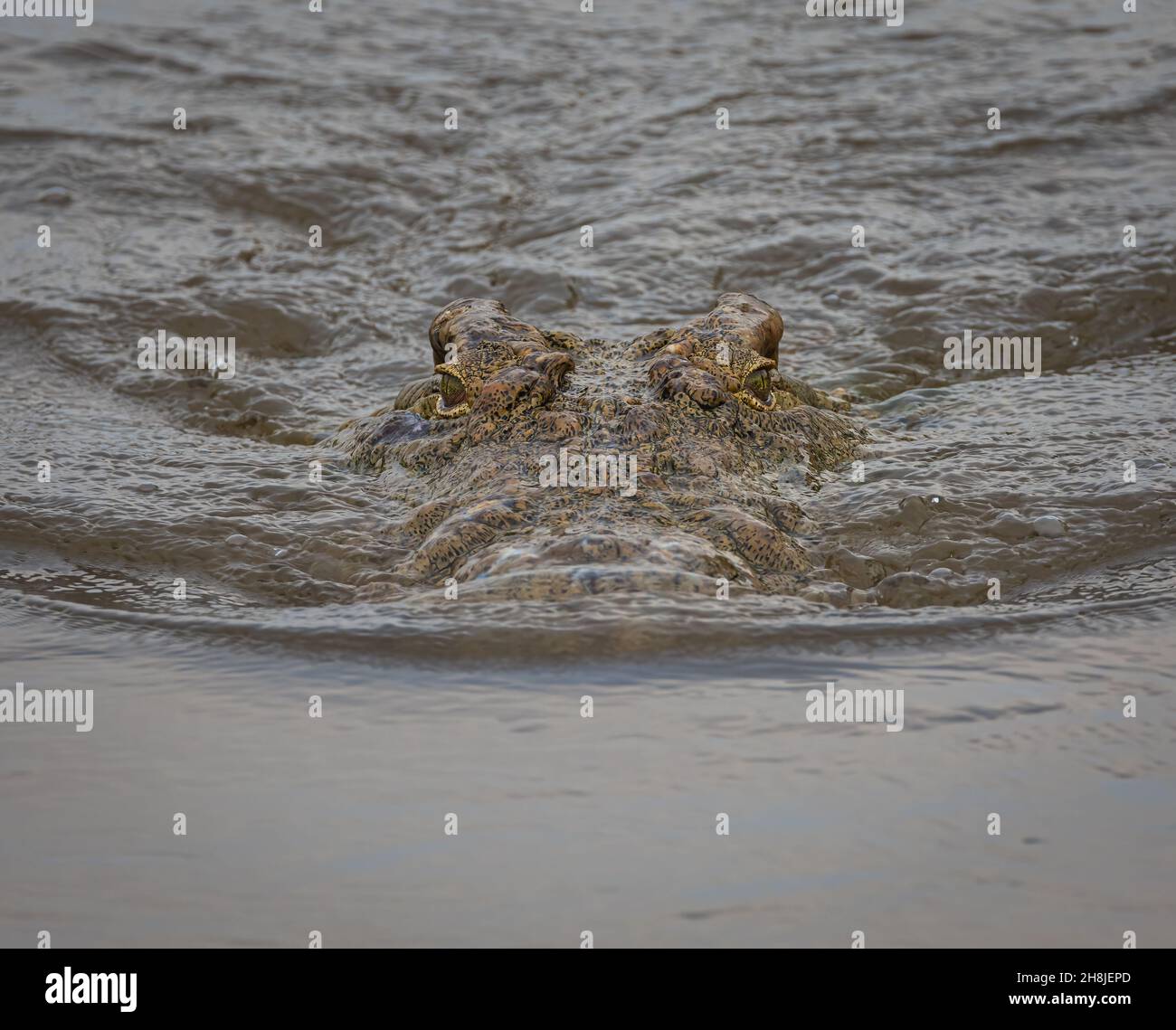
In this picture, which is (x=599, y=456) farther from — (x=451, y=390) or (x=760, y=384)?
(x=760, y=384)

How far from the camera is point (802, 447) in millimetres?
6480

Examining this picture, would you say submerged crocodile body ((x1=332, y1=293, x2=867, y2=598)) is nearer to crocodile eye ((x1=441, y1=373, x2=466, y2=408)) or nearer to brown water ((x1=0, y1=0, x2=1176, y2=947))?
crocodile eye ((x1=441, y1=373, x2=466, y2=408))

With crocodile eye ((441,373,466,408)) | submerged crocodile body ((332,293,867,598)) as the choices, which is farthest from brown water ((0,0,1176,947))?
crocodile eye ((441,373,466,408))

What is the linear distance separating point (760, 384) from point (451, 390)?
1316mm

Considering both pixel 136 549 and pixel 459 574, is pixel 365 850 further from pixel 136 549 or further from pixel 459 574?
pixel 136 549

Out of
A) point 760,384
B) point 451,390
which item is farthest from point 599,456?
point 760,384

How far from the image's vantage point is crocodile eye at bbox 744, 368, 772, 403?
6562 millimetres

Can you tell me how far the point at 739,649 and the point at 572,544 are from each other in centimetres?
75

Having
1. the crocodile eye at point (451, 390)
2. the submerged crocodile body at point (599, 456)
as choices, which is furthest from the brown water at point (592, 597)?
the crocodile eye at point (451, 390)

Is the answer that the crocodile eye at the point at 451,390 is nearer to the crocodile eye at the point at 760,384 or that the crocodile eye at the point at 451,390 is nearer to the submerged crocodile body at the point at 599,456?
the submerged crocodile body at the point at 599,456

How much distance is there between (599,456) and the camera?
583cm

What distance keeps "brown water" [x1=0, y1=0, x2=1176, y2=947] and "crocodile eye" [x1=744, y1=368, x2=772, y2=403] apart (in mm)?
554
